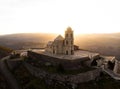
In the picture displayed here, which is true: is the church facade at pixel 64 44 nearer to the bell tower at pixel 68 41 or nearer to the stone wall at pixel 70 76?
the bell tower at pixel 68 41

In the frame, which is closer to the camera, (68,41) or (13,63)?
(13,63)

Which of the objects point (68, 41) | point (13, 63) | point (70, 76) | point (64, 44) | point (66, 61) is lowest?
point (70, 76)

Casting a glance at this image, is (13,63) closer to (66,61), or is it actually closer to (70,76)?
(66,61)

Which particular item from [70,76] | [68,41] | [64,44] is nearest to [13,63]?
[64,44]

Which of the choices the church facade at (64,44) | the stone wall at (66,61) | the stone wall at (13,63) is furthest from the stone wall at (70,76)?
the church facade at (64,44)

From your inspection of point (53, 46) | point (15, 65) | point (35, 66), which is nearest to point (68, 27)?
point (53, 46)

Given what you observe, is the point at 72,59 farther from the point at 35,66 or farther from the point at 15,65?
the point at 15,65

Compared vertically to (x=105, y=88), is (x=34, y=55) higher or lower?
higher

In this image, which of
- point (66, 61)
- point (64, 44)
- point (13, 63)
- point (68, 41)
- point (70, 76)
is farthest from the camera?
point (64, 44)
